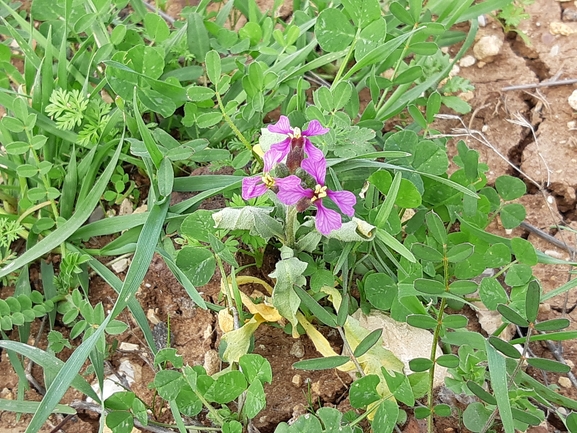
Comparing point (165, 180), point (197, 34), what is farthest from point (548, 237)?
point (197, 34)

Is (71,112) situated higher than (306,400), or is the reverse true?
(71,112)

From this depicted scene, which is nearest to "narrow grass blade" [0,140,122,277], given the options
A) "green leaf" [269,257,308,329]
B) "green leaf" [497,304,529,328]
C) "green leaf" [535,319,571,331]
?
"green leaf" [269,257,308,329]

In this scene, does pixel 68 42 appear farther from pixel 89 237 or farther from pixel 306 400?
pixel 306 400

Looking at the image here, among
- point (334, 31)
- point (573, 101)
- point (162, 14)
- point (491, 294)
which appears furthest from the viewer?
point (162, 14)

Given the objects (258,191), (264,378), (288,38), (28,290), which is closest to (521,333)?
(264,378)

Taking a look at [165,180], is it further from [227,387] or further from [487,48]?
[487,48]
